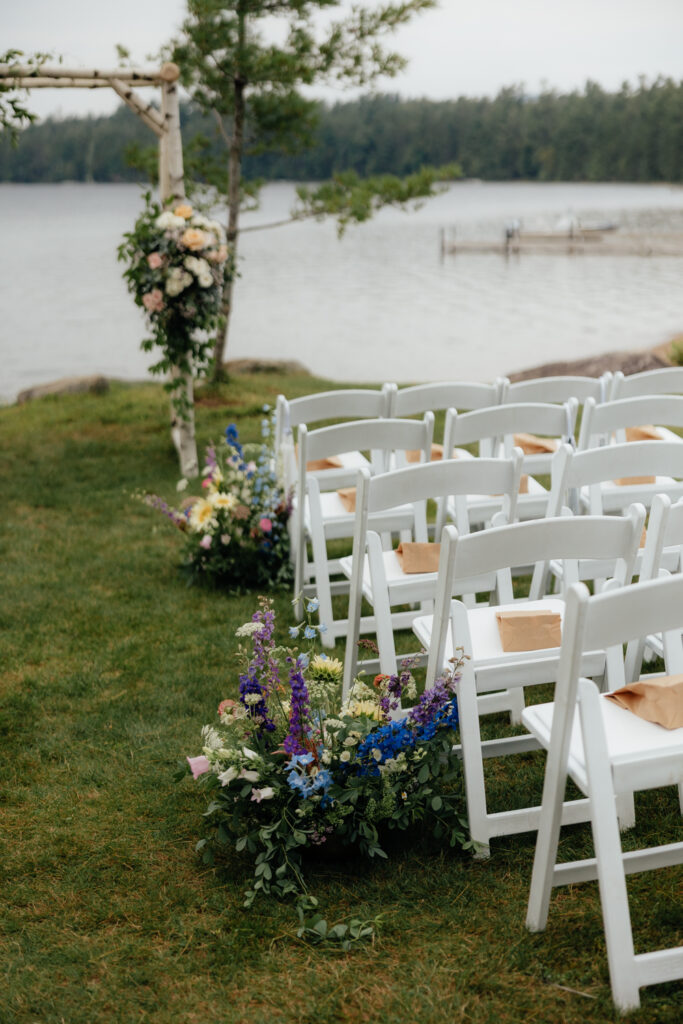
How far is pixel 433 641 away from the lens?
2.42 m

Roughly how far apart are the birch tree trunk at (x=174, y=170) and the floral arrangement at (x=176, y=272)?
21 cm

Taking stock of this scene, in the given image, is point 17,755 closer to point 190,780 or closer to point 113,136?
point 190,780

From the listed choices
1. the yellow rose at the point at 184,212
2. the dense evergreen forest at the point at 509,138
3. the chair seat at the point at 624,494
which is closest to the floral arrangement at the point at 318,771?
the chair seat at the point at 624,494

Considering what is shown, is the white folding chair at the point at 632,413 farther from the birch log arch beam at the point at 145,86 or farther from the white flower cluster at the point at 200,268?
the birch log arch beam at the point at 145,86

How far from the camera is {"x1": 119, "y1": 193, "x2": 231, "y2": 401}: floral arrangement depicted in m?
5.94

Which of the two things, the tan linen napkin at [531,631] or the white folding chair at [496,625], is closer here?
the white folding chair at [496,625]

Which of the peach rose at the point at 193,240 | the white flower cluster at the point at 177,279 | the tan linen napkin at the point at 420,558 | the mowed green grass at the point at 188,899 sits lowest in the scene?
the mowed green grass at the point at 188,899

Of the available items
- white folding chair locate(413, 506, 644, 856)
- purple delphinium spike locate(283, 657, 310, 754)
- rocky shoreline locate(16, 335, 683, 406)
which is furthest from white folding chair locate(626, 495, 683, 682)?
rocky shoreline locate(16, 335, 683, 406)

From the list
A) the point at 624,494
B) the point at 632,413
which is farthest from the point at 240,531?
the point at 632,413

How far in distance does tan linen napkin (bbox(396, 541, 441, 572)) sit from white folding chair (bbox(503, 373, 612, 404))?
132cm

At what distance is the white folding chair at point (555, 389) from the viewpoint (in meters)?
4.45

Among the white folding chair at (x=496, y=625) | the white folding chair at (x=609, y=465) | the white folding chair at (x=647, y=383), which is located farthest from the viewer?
the white folding chair at (x=647, y=383)

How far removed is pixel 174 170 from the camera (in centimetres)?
642

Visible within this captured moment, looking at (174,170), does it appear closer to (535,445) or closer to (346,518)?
(535,445)
